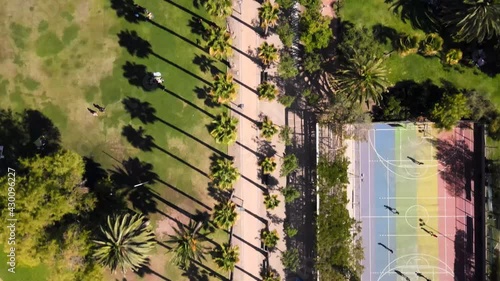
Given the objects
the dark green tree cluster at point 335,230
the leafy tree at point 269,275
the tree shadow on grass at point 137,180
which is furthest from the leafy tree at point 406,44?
the tree shadow on grass at point 137,180

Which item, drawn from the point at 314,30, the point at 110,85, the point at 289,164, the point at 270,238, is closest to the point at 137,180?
the point at 110,85

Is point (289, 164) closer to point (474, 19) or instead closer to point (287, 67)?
point (287, 67)

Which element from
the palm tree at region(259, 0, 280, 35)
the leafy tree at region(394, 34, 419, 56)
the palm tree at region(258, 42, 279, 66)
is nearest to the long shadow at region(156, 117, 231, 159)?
the palm tree at region(258, 42, 279, 66)

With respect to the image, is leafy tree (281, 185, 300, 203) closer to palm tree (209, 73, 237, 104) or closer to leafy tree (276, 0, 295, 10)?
palm tree (209, 73, 237, 104)

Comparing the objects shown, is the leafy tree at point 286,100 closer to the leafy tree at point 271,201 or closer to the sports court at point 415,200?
the sports court at point 415,200

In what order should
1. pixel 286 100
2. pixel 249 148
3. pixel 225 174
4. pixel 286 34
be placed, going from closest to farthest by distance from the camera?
1. pixel 225 174
2. pixel 286 34
3. pixel 286 100
4. pixel 249 148

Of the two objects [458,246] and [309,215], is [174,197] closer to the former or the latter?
[309,215]
